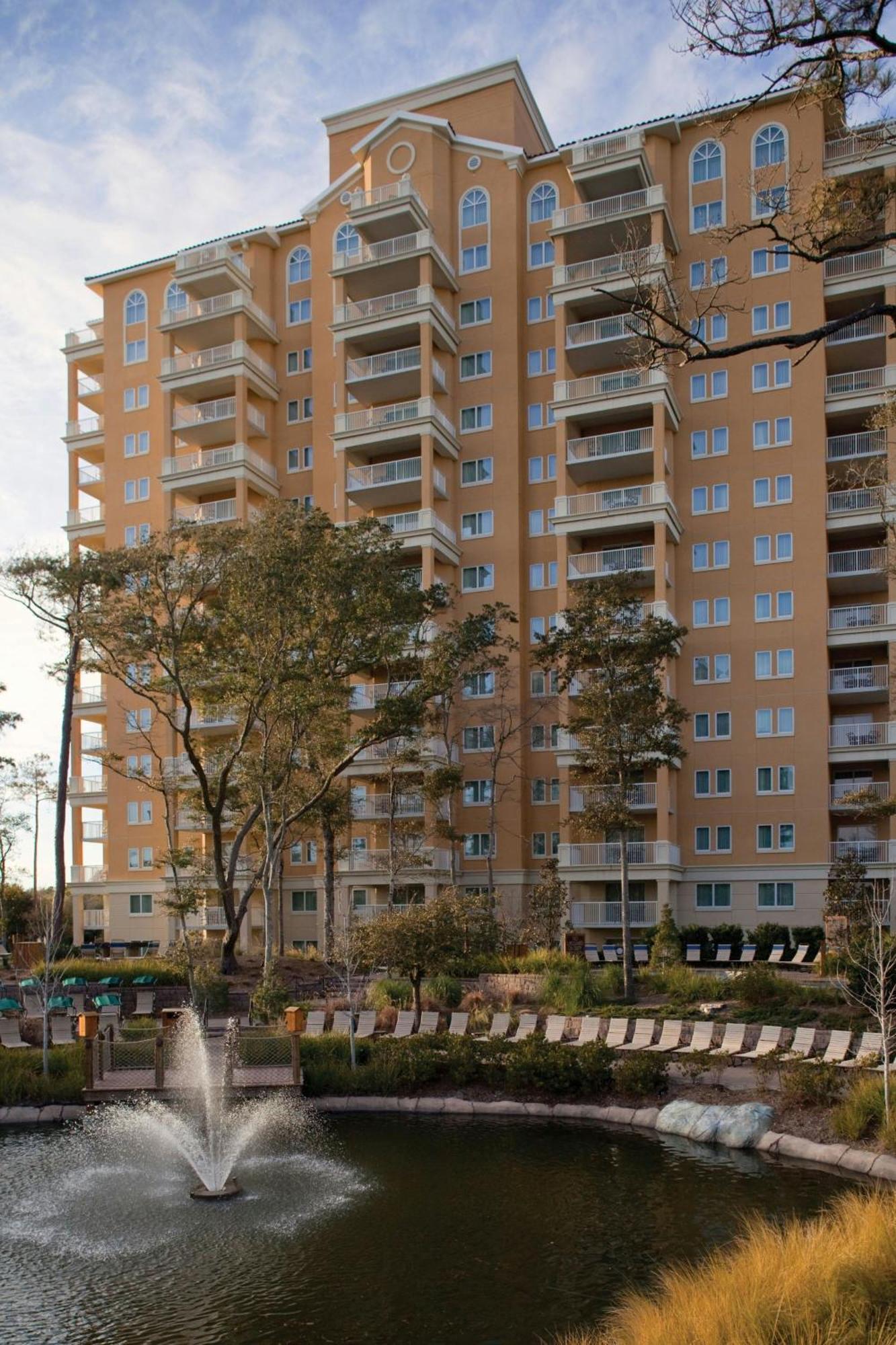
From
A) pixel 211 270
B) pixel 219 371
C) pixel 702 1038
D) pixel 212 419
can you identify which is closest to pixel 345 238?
pixel 211 270

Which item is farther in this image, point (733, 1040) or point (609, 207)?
point (609, 207)

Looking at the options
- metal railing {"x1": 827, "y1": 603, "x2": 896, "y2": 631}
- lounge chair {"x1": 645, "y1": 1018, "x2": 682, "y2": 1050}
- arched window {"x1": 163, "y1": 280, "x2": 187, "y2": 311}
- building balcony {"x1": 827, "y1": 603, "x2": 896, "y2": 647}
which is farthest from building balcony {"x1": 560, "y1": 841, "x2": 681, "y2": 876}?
arched window {"x1": 163, "y1": 280, "x2": 187, "y2": 311}

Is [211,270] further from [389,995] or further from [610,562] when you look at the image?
[389,995]

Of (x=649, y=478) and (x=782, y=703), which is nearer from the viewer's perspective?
(x=782, y=703)

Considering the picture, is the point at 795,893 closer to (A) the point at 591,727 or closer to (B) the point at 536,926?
(B) the point at 536,926

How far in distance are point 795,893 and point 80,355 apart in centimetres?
4068

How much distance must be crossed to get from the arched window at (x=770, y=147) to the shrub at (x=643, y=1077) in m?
35.8

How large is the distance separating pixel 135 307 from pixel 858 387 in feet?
106

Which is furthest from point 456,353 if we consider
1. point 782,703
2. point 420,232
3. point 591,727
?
point 591,727

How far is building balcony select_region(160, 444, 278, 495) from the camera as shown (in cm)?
4819

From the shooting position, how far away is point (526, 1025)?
23938 millimetres

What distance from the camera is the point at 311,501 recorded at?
49.7m

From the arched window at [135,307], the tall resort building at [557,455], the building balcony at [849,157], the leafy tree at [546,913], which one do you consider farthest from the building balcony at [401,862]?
the arched window at [135,307]

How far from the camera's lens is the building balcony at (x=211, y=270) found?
49312 millimetres
